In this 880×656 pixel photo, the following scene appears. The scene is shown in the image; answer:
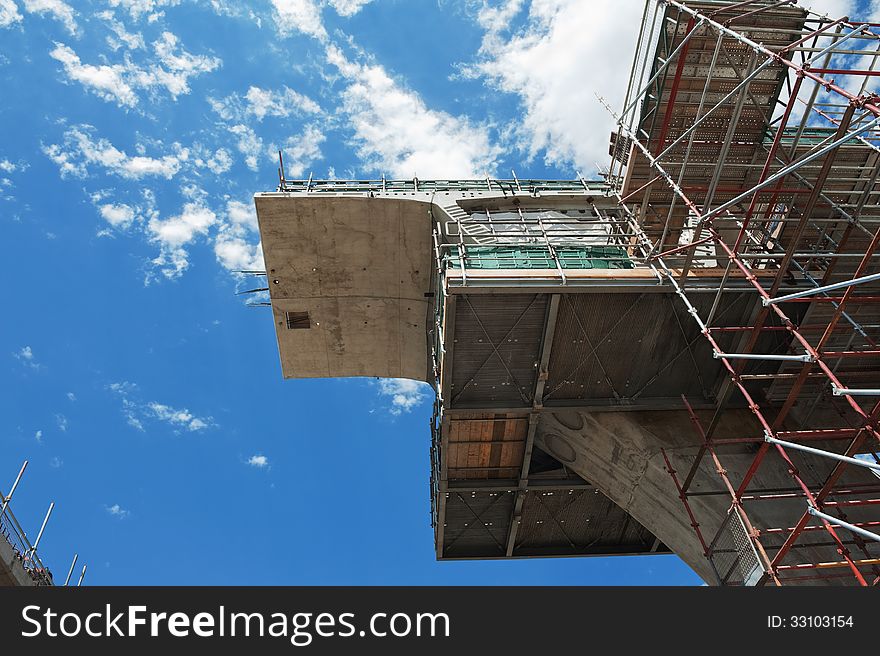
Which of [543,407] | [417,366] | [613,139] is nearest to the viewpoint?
[543,407]

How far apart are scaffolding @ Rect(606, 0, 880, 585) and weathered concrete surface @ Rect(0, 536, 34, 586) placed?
16.4m

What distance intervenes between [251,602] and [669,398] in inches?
534

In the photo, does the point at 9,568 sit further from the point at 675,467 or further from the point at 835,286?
the point at 835,286

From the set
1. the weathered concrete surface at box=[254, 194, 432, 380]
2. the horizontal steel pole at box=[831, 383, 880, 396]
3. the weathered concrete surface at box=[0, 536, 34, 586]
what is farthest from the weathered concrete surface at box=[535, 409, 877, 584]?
the weathered concrete surface at box=[0, 536, 34, 586]

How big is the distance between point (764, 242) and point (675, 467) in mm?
7312

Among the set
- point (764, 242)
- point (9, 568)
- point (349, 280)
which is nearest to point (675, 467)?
point (764, 242)

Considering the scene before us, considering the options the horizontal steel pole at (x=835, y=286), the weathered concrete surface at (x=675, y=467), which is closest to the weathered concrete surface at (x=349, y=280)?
the weathered concrete surface at (x=675, y=467)

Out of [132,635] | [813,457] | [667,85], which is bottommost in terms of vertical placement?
[132,635]

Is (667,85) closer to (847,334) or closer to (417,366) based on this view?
(847,334)

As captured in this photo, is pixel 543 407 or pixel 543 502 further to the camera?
pixel 543 502

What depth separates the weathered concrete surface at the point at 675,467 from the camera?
14876mm

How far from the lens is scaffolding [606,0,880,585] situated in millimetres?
13945

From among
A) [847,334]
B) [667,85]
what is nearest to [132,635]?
[847,334]

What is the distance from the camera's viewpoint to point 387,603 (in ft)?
27.5
